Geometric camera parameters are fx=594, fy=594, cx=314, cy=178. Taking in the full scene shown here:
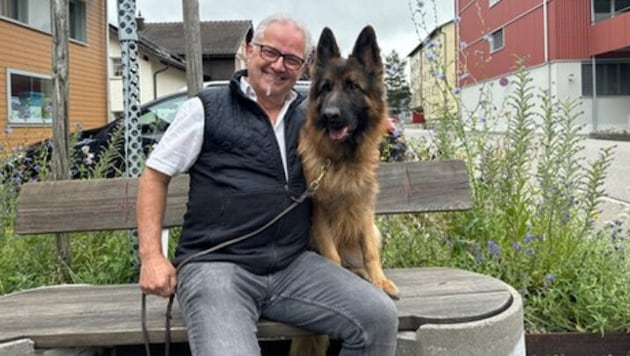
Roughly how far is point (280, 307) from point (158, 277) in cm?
54

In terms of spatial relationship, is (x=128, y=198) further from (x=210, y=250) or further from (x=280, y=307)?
(x=280, y=307)

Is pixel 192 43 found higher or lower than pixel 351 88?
higher

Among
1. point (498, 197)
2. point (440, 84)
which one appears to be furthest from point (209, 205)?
point (440, 84)

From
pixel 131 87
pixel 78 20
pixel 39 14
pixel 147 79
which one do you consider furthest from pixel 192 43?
pixel 147 79

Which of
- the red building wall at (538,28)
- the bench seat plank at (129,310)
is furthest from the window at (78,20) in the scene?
the bench seat plank at (129,310)

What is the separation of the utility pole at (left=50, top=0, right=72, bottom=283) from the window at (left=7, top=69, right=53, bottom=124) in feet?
41.5

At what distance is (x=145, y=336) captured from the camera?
251 cm

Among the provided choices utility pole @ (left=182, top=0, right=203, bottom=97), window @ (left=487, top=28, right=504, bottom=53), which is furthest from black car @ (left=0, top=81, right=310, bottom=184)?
window @ (left=487, top=28, right=504, bottom=53)

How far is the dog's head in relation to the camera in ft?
9.33

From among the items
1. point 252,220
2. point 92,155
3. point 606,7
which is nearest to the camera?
point 252,220

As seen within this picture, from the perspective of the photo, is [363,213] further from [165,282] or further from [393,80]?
[393,80]

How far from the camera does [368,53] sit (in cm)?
293

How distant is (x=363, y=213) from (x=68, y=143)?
7.45ft

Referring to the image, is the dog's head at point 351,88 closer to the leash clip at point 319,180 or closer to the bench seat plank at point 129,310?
the leash clip at point 319,180
